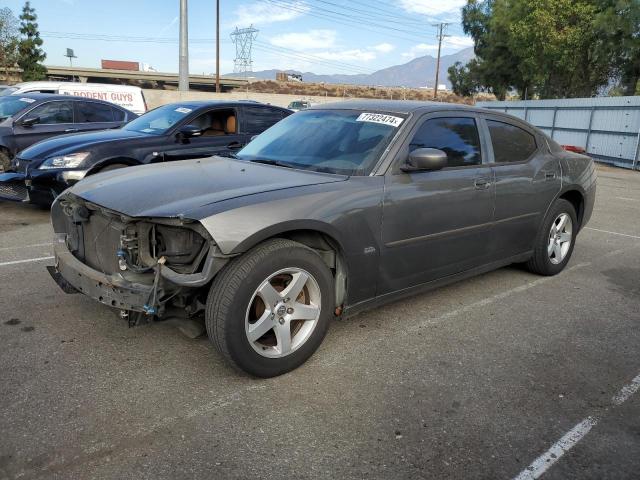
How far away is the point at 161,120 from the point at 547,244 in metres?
5.46

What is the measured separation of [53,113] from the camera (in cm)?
948

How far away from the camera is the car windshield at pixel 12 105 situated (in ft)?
32.5

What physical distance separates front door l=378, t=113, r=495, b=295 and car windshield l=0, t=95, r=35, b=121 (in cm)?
852

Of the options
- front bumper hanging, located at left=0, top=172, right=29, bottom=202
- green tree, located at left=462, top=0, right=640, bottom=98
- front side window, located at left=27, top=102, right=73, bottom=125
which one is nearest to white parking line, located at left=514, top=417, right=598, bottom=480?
front bumper hanging, located at left=0, top=172, right=29, bottom=202

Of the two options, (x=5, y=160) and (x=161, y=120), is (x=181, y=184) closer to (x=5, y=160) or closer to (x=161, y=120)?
(x=161, y=120)

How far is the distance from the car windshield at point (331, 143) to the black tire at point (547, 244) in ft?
6.83

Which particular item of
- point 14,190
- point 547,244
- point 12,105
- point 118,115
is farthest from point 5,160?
point 547,244

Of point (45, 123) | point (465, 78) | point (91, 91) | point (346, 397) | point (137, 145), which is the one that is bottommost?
point (346, 397)

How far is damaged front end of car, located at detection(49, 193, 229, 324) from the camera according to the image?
2893 millimetres

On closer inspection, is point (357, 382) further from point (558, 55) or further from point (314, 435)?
point (558, 55)

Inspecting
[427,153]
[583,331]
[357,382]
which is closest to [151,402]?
[357,382]

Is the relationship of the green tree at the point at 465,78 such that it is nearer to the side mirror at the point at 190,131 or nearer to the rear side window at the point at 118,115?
the rear side window at the point at 118,115

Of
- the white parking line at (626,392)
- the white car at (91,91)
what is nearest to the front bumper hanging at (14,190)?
the white car at (91,91)

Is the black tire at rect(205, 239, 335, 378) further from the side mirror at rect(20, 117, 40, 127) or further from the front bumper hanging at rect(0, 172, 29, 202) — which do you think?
the side mirror at rect(20, 117, 40, 127)
